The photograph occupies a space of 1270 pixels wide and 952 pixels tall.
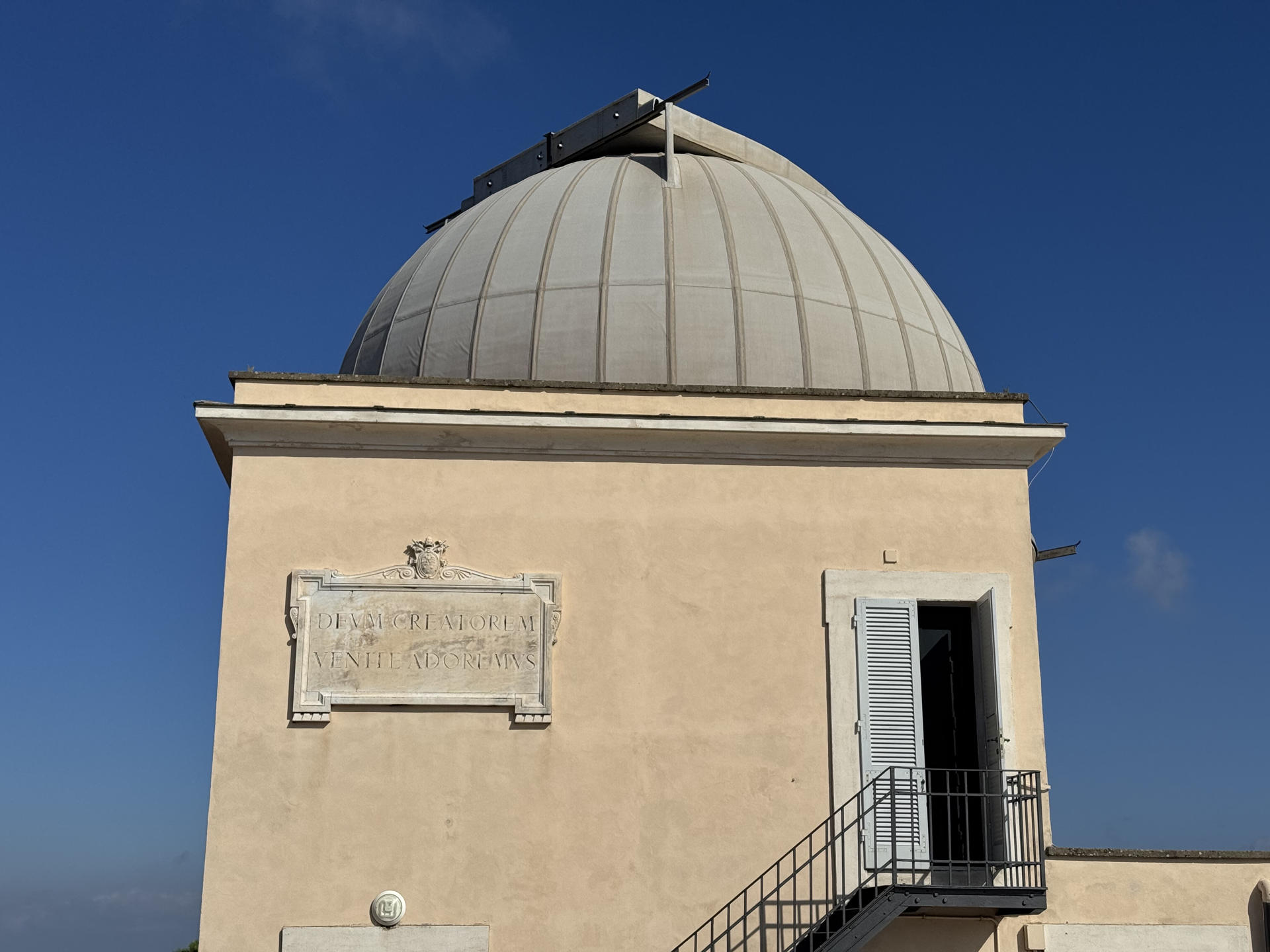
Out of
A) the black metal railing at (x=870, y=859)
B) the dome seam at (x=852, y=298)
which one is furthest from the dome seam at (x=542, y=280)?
the black metal railing at (x=870, y=859)

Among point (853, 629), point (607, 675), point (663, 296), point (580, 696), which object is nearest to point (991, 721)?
point (853, 629)

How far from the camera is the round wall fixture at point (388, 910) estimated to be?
491 inches

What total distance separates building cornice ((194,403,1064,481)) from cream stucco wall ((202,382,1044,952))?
12 cm

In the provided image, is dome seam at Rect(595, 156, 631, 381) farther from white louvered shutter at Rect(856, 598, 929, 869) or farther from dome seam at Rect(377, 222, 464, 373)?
white louvered shutter at Rect(856, 598, 929, 869)

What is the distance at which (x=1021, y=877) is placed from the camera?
41.6ft

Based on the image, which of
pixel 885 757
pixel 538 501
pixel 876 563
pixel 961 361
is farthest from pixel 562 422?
pixel 961 361

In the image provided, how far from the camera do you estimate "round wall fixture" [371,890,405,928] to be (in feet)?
40.9

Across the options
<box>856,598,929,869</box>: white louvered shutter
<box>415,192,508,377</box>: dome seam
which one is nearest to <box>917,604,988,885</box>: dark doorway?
<box>856,598,929,869</box>: white louvered shutter

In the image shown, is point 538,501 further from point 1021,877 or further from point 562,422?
point 1021,877

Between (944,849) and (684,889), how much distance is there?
2.46m

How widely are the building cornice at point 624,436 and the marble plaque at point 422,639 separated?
3.80 ft

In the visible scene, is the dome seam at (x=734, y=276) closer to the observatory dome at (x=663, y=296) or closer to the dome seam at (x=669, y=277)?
the observatory dome at (x=663, y=296)

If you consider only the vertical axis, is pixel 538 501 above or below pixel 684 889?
above

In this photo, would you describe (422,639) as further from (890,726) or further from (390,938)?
(890,726)
